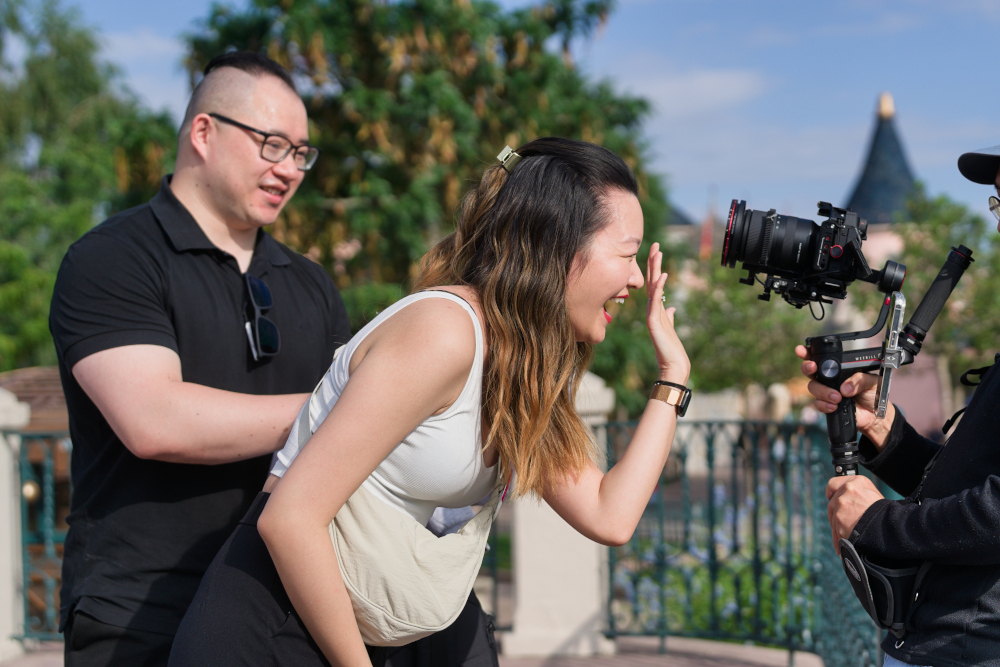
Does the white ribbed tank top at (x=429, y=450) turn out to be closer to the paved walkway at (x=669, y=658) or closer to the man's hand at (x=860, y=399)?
the man's hand at (x=860, y=399)

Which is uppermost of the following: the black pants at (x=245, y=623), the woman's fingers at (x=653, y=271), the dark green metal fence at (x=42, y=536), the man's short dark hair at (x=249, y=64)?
the man's short dark hair at (x=249, y=64)

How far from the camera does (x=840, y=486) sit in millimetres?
1935

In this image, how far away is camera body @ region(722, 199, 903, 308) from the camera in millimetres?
2076

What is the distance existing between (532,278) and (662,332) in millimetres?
365

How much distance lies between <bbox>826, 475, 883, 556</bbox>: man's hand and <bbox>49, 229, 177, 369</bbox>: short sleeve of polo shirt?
60.8 inches

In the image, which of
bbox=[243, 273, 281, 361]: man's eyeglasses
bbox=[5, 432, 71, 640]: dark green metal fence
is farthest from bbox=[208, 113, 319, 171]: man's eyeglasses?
bbox=[5, 432, 71, 640]: dark green metal fence

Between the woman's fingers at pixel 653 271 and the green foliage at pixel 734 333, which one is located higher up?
the woman's fingers at pixel 653 271

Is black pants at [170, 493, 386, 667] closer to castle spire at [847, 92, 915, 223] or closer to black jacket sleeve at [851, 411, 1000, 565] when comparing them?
black jacket sleeve at [851, 411, 1000, 565]

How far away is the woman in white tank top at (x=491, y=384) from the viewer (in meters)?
1.38

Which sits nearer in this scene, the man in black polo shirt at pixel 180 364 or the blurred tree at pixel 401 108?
the man in black polo shirt at pixel 180 364

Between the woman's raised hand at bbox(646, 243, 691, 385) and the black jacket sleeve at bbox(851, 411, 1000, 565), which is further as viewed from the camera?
the woman's raised hand at bbox(646, 243, 691, 385)

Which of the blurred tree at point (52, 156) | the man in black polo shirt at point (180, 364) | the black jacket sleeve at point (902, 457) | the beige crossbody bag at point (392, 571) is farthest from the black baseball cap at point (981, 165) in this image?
the blurred tree at point (52, 156)

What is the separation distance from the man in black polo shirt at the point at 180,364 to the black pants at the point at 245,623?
31cm

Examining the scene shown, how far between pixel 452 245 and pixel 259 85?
77 centimetres
